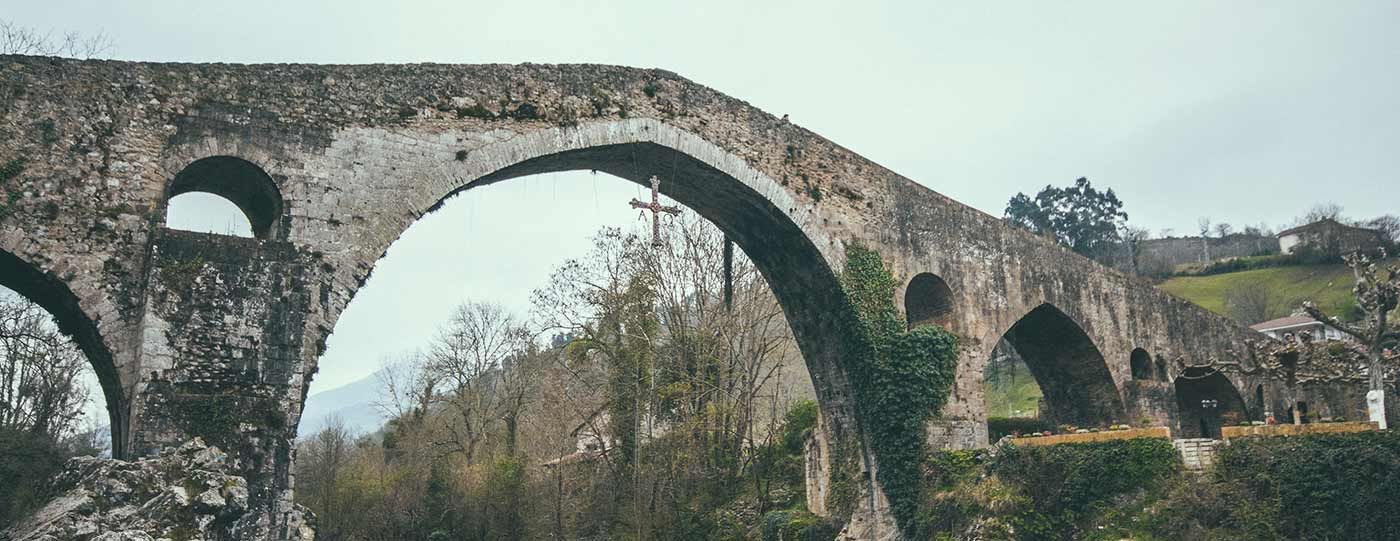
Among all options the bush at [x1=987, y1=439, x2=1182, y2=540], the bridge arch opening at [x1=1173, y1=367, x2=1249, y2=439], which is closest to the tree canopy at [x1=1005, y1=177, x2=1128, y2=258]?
the bridge arch opening at [x1=1173, y1=367, x2=1249, y2=439]

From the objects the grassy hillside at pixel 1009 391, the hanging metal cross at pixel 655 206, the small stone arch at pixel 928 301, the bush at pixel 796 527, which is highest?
the hanging metal cross at pixel 655 206

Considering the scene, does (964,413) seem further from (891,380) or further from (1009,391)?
(1009,391)

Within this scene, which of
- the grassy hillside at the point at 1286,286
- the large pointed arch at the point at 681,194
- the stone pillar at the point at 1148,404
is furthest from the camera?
the grassy hillside at the point at 1286,286

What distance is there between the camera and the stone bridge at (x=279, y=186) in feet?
38.9

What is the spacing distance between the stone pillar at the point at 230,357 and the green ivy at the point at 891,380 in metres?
9.75

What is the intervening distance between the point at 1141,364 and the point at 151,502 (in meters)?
22.9

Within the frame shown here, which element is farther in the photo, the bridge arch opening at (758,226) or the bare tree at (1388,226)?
the bare tree at (1388,226)

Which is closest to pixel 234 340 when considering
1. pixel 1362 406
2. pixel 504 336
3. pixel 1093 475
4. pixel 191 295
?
pixel 191 295

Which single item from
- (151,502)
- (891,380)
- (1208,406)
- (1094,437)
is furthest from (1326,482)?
(151,502)

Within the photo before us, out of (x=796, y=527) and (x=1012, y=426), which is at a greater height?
(x=1012, y=426)

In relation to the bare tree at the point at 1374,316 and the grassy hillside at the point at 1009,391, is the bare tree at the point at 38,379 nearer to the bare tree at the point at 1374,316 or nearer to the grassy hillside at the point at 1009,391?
the bare tree at the point at 1374,316

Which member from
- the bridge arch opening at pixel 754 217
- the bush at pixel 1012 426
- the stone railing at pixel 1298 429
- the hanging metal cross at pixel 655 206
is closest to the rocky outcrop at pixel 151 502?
the bridge arch opening at pixel 754 217

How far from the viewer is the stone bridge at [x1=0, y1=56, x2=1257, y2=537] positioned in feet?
38.9

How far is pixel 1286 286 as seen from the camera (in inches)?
2226
